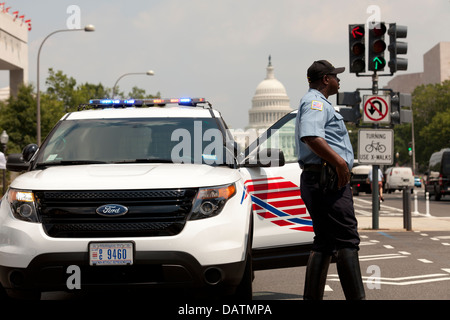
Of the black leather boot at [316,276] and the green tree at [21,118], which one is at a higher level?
Result: the green tree at [21,118]

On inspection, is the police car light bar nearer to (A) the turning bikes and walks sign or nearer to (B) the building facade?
(A) the turning bikes and walks sign

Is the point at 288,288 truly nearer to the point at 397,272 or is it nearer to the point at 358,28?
the point at 397,272

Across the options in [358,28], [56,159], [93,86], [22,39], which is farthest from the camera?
[93,86]

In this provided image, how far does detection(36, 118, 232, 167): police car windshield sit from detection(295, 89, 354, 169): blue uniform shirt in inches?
38.9

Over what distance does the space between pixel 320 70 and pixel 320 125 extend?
510 mm

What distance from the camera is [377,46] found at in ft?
50.5

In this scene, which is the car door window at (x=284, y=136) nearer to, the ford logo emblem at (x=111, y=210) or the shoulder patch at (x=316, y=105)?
the shoulder patch at (x=316, y=105)

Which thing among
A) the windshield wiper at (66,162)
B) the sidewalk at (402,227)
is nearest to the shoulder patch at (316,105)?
the windshield wiper at (66,162)

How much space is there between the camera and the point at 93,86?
104 m

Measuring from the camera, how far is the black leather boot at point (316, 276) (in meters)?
5.68

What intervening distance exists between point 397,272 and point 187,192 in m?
4.77

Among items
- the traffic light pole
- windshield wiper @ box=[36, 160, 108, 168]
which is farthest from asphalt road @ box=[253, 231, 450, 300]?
the traffic light pole

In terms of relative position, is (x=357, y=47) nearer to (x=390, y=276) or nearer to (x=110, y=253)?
(x=390, y=276)

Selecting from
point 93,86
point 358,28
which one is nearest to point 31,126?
point 358,28
